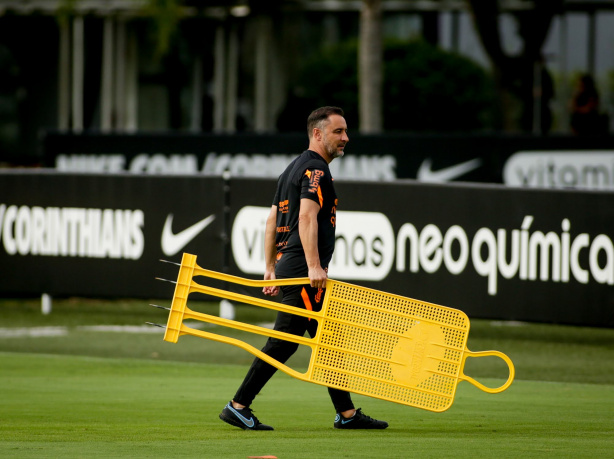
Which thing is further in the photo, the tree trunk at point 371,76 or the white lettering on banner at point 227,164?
the tree trunk at point 371,76

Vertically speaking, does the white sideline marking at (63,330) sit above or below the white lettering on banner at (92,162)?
below

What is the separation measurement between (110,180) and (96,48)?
1716 cm

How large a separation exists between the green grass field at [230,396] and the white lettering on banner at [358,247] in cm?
102

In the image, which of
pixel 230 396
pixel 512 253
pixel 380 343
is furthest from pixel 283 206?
pixel 512 253

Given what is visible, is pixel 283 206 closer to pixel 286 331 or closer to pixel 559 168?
pixel 286 331

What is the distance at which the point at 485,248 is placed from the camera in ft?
40.0

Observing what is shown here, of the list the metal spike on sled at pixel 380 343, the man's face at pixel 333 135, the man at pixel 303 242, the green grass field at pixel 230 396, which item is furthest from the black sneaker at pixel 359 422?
the man's face at pixel 333 135

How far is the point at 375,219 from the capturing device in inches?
503

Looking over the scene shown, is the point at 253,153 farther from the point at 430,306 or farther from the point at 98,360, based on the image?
the point at 430,306

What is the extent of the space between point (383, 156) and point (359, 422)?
1115cm

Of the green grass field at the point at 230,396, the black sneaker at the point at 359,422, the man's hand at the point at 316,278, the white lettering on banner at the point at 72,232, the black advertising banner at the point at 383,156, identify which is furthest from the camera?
the black advertising banner at the point at 383,156

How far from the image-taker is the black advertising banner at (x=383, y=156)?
683 inches

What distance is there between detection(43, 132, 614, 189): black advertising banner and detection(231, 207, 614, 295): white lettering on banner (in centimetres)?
319

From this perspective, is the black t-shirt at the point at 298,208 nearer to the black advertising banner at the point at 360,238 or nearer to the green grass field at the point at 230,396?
the green grass field at the point at 230,396
